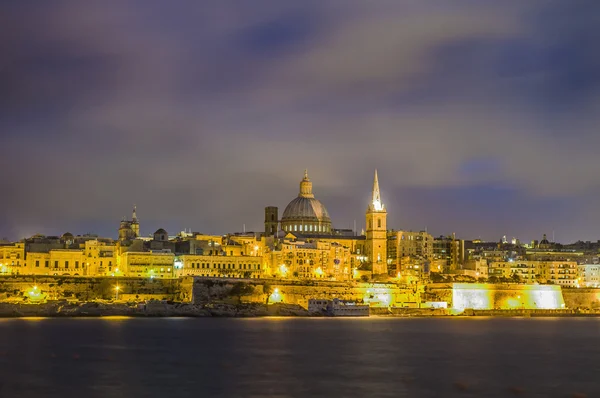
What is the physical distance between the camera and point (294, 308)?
7738 centimetres

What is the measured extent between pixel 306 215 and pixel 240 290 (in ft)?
91.8

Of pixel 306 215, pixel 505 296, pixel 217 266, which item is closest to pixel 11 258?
pixel 217 266

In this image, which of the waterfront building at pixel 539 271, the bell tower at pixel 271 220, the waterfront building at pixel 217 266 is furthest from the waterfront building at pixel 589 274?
the waterfront building at pixel 217 266

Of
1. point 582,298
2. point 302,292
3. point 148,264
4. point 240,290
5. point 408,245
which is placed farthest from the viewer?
point 408,245

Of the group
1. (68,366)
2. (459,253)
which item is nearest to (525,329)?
(68,366)

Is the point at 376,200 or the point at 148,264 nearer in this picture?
the point at 148,264

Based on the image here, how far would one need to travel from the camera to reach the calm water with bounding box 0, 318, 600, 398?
111 ft

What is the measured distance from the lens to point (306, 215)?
4102 inches

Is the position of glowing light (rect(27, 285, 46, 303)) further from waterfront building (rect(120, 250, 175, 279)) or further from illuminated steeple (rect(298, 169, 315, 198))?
illuminated steeple (rect(298, 169, 315, 198))

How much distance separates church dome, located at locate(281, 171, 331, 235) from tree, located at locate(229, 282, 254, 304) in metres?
24.5

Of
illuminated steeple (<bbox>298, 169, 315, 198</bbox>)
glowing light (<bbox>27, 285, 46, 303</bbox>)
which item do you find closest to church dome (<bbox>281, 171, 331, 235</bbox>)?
illuminated steeple (<bbox>298, 169, 315, 198</bbox>)

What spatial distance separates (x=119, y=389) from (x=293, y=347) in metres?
15.4

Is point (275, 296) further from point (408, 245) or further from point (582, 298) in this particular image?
point (408, 245)

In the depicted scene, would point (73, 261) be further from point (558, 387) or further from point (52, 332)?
point (558, 387)
